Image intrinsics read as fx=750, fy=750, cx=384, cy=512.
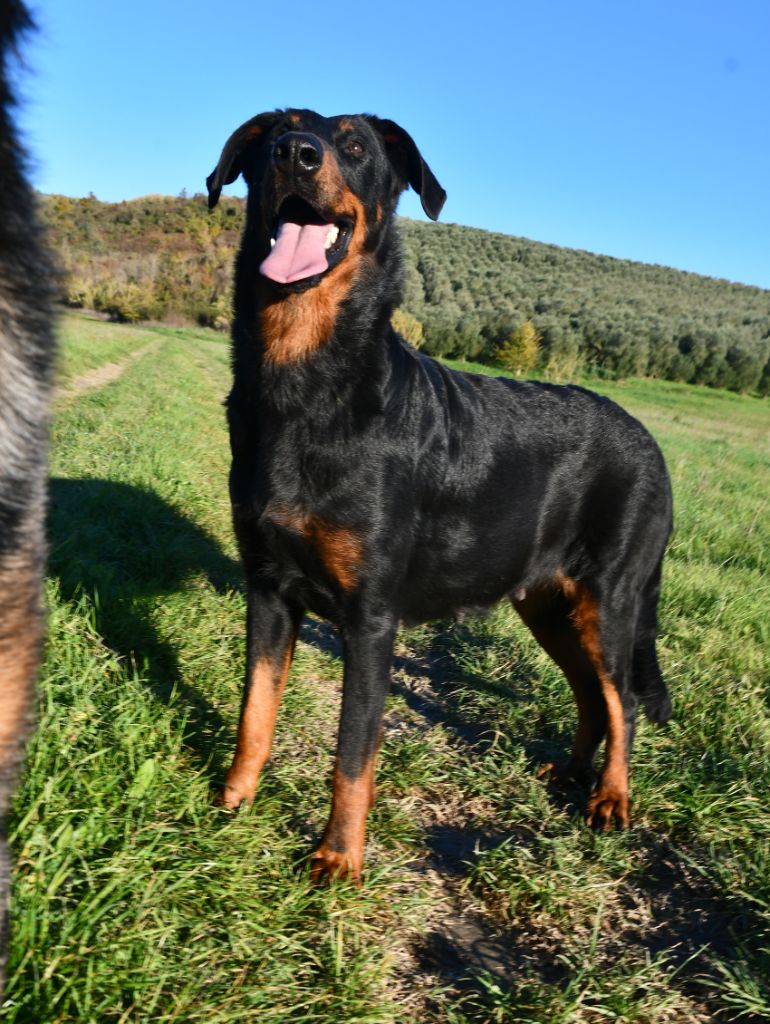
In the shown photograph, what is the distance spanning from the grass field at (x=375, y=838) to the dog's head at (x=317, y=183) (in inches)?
65.0

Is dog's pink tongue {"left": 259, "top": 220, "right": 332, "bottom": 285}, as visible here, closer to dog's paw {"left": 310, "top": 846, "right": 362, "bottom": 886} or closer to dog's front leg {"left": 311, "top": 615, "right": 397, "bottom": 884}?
dog's front leg {"left": 311, "top": 615, "right": 397, "bottom": 884}

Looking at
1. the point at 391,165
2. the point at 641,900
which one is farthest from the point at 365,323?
the point at 641,900

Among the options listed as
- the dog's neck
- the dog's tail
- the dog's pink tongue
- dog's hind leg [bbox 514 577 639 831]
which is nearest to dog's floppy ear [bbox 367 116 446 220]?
the dog's neck

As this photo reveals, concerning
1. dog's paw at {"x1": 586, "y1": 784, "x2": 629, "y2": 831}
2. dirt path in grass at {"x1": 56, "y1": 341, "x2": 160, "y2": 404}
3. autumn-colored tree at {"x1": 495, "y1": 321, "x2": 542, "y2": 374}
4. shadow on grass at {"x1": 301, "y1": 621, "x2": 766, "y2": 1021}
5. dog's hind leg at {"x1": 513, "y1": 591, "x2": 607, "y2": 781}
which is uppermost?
autumn-colored tree at {"x1": 495, "y1": 321, "x2": 542, "y2": 374}

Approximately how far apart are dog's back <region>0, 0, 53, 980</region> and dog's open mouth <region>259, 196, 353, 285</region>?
157 cm

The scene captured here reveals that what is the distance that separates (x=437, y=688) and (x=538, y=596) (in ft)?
2.80

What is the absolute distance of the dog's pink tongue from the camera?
2543 millimetres

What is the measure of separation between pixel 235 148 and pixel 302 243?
724 mm

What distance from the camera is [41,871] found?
6.12ft

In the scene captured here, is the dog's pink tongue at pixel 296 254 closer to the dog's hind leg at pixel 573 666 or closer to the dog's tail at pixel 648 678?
the dog's hind leg at pixel 573 666

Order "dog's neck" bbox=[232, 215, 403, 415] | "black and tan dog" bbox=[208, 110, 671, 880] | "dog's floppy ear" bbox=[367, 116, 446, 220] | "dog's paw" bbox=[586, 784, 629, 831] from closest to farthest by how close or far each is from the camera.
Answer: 1. "black and tan dog" bbox=[208, 110, 671, 880]
2. "dog's neck" bbox=[232, 215, 403, 415]
3. "dog's paw" bbox=[586, 784, 629, 831]
4. "dog's floppy ear" bbox=[367, 116, 446, 220]

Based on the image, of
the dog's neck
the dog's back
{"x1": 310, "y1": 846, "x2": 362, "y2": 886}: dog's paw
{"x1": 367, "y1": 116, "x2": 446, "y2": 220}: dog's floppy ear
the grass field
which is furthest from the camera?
{"x1": 367, "y1": 116, "x2": 446, "y2": 220}: dog's floppy ear

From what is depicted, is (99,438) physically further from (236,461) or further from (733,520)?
(733,520)

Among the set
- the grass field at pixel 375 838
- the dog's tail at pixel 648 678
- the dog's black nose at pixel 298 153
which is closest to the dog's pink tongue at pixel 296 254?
the dog's black nose at pixel 298 153
